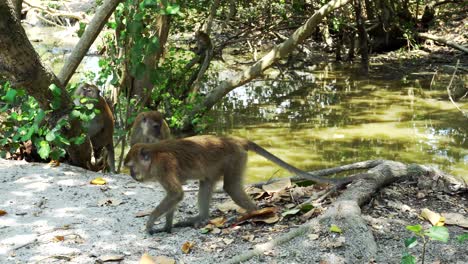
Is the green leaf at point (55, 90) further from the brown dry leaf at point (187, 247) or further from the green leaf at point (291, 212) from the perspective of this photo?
the green leaf at point (291, 212)

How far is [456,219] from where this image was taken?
5090mm

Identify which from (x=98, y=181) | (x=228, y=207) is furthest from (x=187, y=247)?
(x=98, y=181)

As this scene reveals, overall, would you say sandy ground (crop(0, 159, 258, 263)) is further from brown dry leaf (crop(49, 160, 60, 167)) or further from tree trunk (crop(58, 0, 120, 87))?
tree trunk (crop(58, 0, 120, 87))

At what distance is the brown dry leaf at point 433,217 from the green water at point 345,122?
4625 millimetres

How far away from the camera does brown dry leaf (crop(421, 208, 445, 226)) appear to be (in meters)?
4.91

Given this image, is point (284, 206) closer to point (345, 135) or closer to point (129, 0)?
point (129, 0)

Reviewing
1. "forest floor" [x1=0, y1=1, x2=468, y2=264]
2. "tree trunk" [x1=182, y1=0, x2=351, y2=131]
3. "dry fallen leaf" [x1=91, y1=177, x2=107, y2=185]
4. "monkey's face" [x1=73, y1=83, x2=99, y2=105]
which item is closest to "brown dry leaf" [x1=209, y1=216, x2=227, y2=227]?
"forest floor" [x1=0, y1=1, x2=468, y2=264]

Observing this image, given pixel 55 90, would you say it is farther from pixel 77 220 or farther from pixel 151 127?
pixel 77 220

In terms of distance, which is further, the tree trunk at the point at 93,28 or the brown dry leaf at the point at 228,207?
the tree trunk at the point at 93,28

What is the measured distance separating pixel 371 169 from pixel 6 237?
11.7 feet

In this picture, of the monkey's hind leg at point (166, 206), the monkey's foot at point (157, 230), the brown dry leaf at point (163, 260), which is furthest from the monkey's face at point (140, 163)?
the brown dry leaf at point (163, 260)

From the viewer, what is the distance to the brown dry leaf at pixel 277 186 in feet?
19.7

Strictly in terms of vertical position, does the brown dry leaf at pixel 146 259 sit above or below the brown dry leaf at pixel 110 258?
above

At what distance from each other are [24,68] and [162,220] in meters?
2.14
